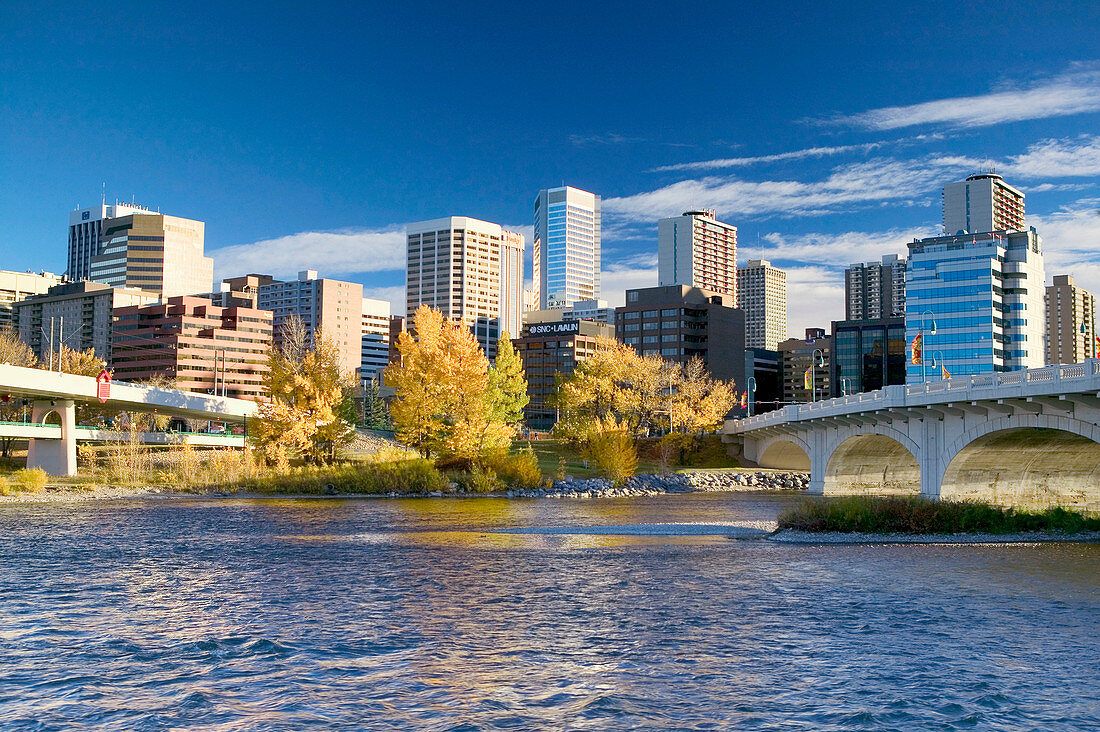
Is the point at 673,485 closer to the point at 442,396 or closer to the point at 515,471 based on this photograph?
the point at 515,471

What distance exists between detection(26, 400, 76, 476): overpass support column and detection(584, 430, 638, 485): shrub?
147ft

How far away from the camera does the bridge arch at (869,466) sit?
76812 millimetres

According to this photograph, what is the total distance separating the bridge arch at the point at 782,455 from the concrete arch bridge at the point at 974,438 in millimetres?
13713

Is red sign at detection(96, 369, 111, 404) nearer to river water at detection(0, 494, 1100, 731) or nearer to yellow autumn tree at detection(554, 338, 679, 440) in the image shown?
river water at detection(0, 494, 1100, 731)

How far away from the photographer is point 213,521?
5059 centimetres

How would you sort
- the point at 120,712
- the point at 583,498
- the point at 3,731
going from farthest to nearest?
1. the point at 583,498
2. the point at 120,712
3. the point at 3,731

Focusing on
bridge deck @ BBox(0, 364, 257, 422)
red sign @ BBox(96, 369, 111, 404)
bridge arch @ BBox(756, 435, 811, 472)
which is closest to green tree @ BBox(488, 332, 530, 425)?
bridge deck @ BBox(0, 364, 257, 422)

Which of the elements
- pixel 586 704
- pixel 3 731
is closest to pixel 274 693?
pixel 3 731

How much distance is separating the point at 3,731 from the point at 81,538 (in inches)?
1093

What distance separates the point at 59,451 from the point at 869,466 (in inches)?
2755

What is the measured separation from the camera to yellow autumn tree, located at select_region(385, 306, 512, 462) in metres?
80.8

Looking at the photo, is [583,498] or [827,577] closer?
[827,577]

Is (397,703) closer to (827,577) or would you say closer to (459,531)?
(827,577)

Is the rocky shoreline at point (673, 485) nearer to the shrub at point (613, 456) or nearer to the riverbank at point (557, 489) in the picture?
the riverbank at point (557, 489)
